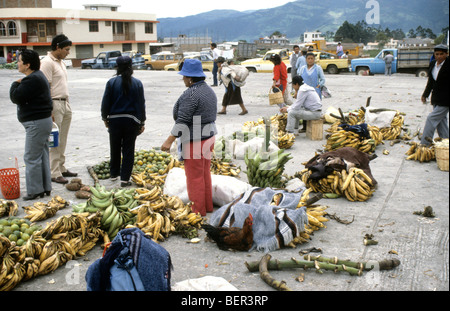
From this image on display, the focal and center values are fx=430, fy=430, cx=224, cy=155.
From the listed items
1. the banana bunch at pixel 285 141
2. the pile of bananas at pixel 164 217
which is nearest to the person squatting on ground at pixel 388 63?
the banana bunch at pixel 285 141

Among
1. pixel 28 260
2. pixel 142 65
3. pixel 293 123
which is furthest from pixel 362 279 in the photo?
→ pixel 142 65

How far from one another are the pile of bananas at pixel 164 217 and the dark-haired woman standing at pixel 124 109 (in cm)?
129

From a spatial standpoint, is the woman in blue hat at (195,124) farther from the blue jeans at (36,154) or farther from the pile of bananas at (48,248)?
the blue jeans at (36,154)

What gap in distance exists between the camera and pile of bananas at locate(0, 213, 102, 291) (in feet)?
12.5

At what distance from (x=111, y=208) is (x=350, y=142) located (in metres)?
5.13

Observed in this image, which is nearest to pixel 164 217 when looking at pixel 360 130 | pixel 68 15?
pixel 360 130

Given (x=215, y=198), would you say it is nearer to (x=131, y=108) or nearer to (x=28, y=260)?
(x=131, y=108)

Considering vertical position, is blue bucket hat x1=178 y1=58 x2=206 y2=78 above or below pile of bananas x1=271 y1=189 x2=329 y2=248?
above

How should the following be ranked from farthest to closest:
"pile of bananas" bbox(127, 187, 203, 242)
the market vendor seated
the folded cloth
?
1. the market vendor seated
2. the folded cloth
3. "pile of bananas" bbox(127, 187, 203, 242)

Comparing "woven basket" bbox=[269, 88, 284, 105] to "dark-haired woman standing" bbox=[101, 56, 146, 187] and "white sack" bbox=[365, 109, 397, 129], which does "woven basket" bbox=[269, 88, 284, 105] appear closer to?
"white sack" bbox=[365, 109, 397, 129]

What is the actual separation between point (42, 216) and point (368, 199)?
439 cm

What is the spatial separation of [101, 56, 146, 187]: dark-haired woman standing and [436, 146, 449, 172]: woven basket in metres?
5.02

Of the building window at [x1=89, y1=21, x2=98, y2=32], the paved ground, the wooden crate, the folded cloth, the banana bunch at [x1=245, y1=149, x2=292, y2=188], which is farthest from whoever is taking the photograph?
the building window at [x1=89, y1=21, x2=98, y2=32]

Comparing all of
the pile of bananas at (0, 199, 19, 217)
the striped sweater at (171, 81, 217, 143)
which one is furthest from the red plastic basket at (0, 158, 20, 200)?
the striped sweater at (171, 81, 217, 143)
